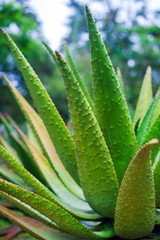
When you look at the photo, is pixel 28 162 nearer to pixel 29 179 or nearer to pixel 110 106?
pixel 29 179

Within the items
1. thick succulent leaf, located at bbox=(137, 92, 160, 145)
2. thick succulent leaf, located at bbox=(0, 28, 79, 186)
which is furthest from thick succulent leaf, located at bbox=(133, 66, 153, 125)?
thick succulent leaf, located at bbox=(0, 28, 79, 186)

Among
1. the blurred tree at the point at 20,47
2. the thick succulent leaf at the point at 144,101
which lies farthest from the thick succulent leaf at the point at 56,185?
the blurred tree at the point at 20,47

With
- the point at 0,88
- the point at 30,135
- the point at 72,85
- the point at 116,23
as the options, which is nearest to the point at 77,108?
the point at 72,85

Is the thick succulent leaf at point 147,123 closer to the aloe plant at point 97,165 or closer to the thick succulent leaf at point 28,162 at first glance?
the aloe plant at point 97,165

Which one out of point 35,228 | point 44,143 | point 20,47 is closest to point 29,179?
point 35,228

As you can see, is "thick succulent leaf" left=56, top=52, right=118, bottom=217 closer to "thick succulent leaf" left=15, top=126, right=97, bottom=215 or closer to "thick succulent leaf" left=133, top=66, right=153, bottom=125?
"thick succulent leaf" left=15, top=126, right=97, bottom=215
